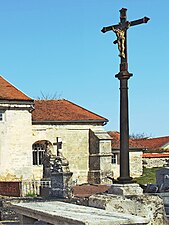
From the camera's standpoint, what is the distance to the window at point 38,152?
3453cm

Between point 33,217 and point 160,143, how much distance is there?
1969 inches

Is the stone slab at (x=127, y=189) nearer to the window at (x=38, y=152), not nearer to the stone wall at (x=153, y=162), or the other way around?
the window at (x=38, y=152)

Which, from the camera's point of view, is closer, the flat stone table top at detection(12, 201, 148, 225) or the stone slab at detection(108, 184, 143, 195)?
the flat stone table top at detection(12, 201, 148, 225)

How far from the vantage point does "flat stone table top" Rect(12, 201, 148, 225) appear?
6.34 m

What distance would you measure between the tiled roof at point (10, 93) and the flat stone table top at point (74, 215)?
2206cm

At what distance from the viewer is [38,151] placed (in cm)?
3491

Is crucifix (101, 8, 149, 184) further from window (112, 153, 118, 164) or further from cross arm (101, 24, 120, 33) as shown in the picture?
window (112, 153, 118, 164)

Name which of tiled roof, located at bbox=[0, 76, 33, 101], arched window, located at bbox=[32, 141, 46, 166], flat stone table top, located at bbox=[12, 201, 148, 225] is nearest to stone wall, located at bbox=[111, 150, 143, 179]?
arched window, located at bbox=[32, 141, 46, 166]

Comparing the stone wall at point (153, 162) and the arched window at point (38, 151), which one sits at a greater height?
the arched window at point (38, 151)

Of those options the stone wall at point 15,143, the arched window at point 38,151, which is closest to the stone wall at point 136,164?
the arched window at point 38,151

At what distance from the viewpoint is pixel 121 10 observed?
10242 millimetres

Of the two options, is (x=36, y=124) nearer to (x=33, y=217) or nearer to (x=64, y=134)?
(x=64, y=134)

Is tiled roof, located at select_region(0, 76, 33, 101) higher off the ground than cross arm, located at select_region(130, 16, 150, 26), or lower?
higher

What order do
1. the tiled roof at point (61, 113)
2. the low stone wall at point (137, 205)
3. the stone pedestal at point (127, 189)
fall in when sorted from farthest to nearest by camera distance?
the tiled roof at point (61, 113), the stone pedestal at point (127, 189), the low stone wall at point (137, 205)
